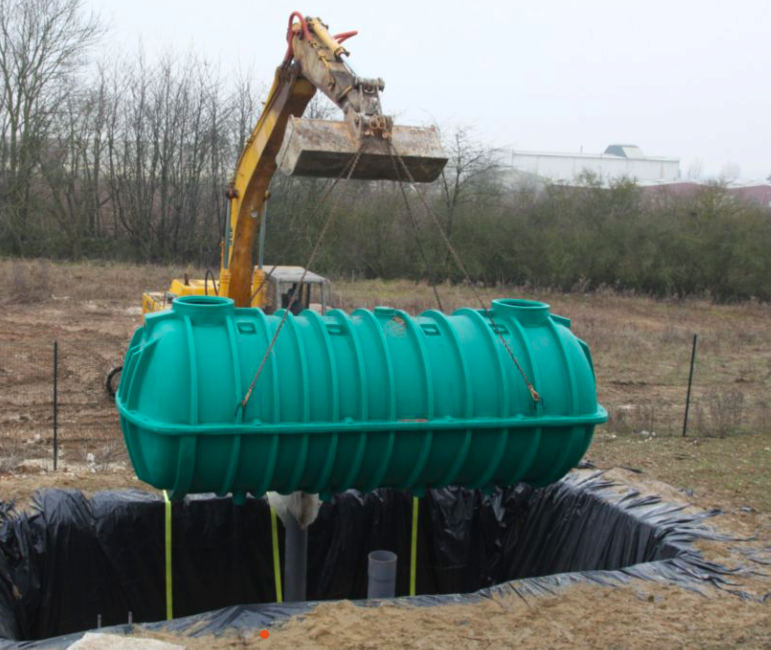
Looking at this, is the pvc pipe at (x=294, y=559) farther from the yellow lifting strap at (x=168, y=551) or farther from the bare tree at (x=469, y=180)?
the bare tree at (x=469, y=180)

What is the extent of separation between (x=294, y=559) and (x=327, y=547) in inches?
42.2

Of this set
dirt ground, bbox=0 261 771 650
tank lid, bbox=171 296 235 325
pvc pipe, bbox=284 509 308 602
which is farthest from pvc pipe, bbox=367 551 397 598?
tank lid, bbox=171 296 235 325

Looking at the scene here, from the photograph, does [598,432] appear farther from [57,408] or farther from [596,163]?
[596,163]

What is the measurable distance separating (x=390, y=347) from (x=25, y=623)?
3.66 m

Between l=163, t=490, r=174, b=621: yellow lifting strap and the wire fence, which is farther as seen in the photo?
the wire fence

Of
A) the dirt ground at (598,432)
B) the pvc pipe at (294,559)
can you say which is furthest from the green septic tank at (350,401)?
the pvc pipe at (294,559)

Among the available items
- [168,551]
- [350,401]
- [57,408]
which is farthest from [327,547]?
[57,408]

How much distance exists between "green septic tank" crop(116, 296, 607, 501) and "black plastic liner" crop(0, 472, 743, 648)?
1157 millimetres

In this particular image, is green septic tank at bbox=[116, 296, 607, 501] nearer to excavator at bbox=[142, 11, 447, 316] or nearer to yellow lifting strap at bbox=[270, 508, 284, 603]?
excavator at bbox=[142, 11, 447, 316]

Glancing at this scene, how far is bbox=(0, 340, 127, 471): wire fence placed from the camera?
329 inches

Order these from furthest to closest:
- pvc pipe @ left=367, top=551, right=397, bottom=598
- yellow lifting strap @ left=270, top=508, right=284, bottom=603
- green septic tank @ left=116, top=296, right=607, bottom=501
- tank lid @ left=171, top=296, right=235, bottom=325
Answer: yellow lifting strap @ left=270, top=508, right=284, bottom=603 < pvc pipe @ left=367, top=551, right=397, bottom=598 < tank lid @ left=171, top=296, right=235, bottom=325 < green septic tank @ left=116, top=296, right=607, bottom=501

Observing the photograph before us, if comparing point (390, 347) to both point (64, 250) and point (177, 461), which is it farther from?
point (64, 250)

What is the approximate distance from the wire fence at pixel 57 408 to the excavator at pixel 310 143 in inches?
71.6

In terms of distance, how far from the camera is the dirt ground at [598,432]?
170 inches
